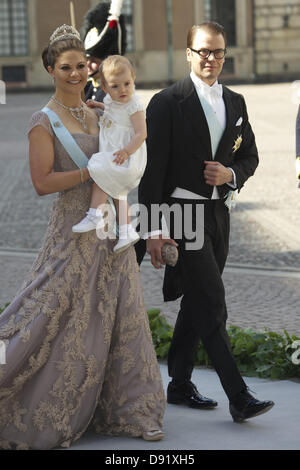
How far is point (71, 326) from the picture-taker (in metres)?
4.10

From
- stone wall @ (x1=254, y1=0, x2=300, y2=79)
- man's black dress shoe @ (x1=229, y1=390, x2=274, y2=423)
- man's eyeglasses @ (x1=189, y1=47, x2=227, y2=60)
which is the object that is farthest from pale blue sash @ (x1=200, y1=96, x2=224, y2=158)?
stone wall @ (x1=254, y1=0, x2=300, y2=79)

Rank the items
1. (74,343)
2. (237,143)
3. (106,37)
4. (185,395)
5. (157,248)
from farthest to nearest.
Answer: (106,37), (185,395), (237,143), (157,248), (74,343)

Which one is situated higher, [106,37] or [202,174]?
[106,37]

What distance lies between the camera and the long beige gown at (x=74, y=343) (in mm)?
4086

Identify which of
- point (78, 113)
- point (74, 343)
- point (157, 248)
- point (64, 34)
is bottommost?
point (74, 343)

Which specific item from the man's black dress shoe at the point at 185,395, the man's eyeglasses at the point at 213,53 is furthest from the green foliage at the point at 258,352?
the man's eyeglasses at the point at 213,53

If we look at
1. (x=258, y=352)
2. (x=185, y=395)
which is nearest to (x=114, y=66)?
A: (x=185, y=395)

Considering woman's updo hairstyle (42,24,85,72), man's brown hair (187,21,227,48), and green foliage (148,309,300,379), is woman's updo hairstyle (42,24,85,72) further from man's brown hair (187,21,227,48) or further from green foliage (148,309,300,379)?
green foliage (148,309,300,379)

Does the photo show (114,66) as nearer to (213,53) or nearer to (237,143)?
(213,53)

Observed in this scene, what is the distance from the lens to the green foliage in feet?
17.5

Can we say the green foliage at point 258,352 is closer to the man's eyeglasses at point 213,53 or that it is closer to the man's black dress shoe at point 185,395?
the man's black dress shoe at point 185,395

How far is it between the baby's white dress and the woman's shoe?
0.96 metres

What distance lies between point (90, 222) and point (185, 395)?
1.13 m

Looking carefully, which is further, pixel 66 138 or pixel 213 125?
pixel 213 125
